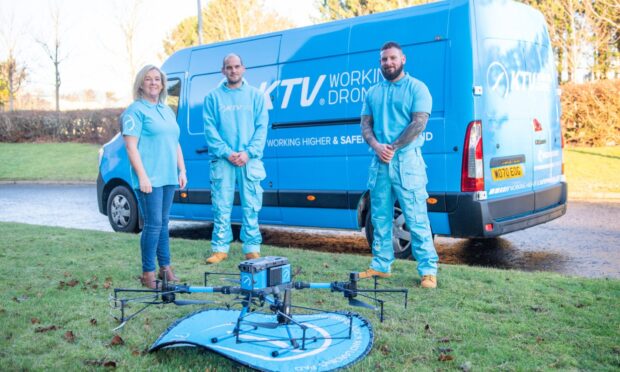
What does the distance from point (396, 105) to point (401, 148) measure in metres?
0.36

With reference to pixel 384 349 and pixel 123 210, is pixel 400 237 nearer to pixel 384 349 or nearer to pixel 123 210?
pixel 384 349

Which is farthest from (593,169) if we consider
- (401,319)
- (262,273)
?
(262,273)

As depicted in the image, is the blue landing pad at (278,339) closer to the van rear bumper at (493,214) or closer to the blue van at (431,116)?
the van rear bumper at (493,214)

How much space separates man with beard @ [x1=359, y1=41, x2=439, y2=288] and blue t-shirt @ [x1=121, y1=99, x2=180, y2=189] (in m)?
1.64

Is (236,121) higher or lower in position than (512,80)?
lower

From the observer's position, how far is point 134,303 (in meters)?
4.67

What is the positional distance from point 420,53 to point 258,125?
68.5 inches

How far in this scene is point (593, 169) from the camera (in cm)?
1465

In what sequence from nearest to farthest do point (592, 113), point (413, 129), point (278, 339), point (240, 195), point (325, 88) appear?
point (278, 339) → point (413, 129) → point (240, 195) → point (325, 88) → point (592, 113)

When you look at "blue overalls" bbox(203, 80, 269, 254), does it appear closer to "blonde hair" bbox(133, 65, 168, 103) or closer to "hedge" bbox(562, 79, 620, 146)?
"blonde hair" bbox(133, 65, 168, 103)

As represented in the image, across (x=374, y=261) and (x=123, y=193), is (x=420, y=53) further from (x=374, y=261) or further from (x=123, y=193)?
(x=123, y=193)

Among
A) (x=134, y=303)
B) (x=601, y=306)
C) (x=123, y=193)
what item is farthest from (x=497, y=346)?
(x=123, y=193)

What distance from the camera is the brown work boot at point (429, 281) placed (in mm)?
5117

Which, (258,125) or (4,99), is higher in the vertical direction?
(4,99)
